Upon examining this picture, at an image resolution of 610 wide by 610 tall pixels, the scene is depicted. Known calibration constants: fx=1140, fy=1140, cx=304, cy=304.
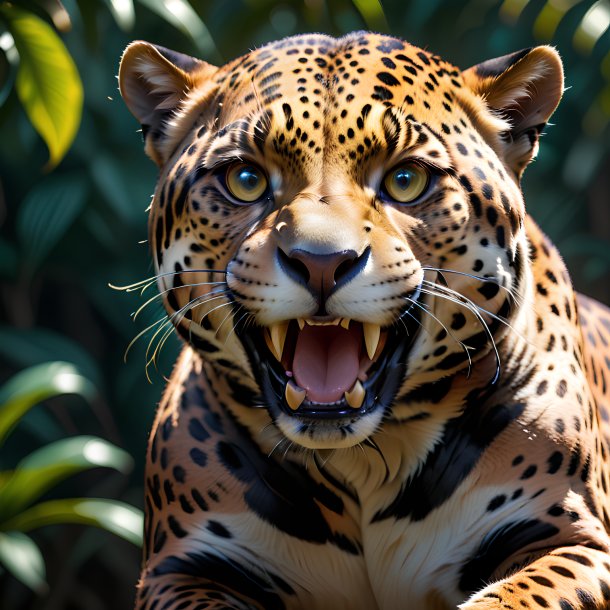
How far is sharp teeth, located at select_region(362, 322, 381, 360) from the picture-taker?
101 inches

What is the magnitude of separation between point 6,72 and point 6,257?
1.06m

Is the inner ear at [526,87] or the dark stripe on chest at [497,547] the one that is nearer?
the dark stripe on chest at [497,547]

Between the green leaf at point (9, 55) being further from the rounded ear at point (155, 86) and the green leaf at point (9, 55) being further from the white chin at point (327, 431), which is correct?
the white chin at point (327, 431)

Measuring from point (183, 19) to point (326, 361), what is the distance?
3.09m

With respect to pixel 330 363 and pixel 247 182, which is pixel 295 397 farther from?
pixel 247 182

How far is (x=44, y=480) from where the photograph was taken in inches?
208

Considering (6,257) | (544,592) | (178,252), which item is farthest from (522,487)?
(6,257)

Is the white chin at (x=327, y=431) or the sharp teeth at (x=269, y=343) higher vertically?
the sharp teeth at (x=269, y=343)

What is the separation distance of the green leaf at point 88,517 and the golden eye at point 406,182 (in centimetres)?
294

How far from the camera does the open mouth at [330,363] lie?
256 cm

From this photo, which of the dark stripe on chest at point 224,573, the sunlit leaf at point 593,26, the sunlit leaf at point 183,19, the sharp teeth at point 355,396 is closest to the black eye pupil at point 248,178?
the sharp teeth at point 355,396

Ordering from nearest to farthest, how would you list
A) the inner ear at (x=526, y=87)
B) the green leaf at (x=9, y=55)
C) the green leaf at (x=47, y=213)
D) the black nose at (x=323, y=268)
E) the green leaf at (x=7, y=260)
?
the black nose at (x=323, y=268), the inner ear at (x=526, y=87), the green leaf at (x=9, y=55), the green leaf at (x=47, y=213), the green leaf at (x=7, y=260)

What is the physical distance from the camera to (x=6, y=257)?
259 inches

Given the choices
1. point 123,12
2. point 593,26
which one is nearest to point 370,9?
point 123,12
